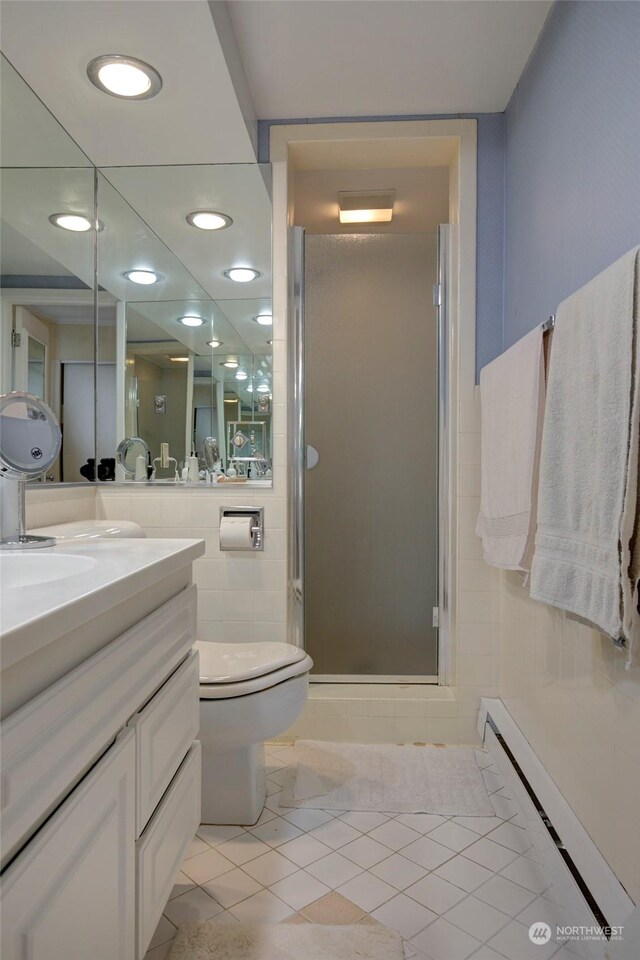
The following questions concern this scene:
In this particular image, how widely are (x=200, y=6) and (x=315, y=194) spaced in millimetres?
1485

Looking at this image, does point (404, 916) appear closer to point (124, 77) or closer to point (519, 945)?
point (519, 945)

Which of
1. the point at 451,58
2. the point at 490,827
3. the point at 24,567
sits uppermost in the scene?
the point at 451,58

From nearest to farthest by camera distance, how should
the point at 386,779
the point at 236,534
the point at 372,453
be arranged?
the point at 386,779 → the point at 236,534 → the point at 372,453

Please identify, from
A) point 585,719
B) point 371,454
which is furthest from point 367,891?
point 371,454

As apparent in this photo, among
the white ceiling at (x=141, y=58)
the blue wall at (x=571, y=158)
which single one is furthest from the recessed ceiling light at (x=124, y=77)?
the blue wall at (x=571, y=158)

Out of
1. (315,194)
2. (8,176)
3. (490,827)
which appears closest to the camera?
(8,176)

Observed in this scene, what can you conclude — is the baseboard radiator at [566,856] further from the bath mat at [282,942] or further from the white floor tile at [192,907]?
the white floor tile at [192,907]

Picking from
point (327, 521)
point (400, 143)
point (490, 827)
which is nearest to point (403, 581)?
point (327, 521)

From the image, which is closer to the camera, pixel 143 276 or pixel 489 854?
pixel 489 854

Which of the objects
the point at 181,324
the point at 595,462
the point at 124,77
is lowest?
the point at 595,462

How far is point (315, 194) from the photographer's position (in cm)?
287

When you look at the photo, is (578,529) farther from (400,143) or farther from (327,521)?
(400,143)

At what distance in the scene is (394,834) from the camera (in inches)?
65.9

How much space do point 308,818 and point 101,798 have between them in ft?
3.64
